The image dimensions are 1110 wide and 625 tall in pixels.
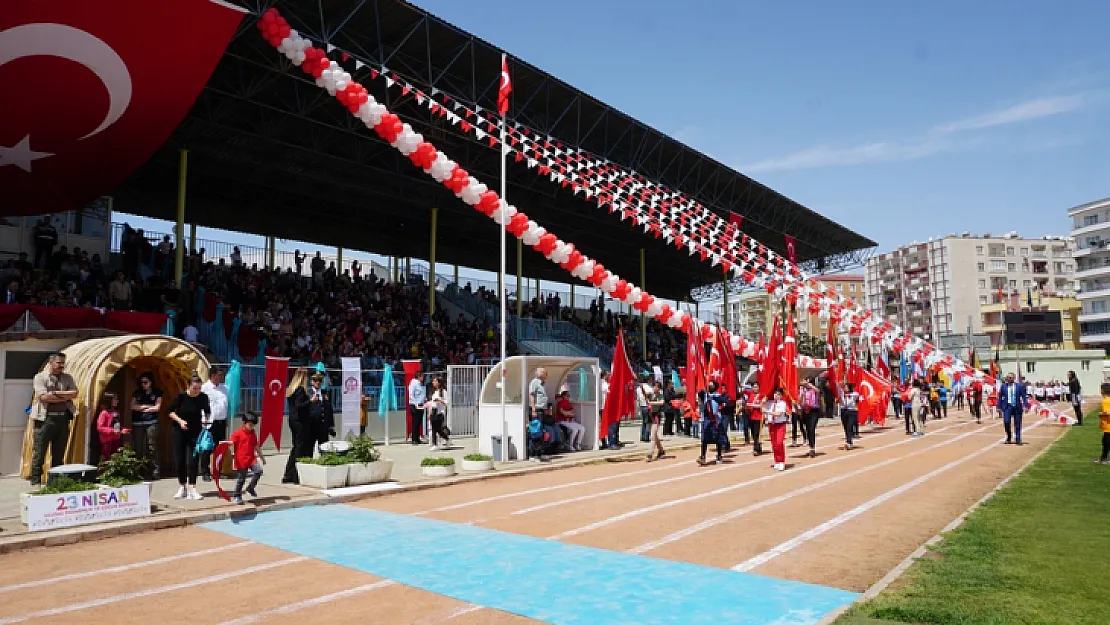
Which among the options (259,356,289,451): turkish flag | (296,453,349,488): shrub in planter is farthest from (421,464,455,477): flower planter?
(259,356,289,451): turkish flag

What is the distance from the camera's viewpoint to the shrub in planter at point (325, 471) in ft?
43.6

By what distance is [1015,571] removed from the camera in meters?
7.29

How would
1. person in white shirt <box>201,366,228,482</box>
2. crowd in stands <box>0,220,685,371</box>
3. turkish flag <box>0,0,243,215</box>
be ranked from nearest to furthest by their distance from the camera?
person in white shirt <box>201,366,228,482</box> < turkish flag <box>0,0,243,215</box> < crowd in stands <box>0,220,685,371</box>

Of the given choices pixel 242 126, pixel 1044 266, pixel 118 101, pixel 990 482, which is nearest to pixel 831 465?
pixel 990 482

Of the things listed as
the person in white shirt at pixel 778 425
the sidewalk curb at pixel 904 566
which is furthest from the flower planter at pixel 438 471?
the sidewalk curb at pixel 904 566

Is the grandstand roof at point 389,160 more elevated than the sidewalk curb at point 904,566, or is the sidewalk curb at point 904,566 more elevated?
the grandstand roof at point 389,160

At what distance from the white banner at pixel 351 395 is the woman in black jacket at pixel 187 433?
7.78 metres

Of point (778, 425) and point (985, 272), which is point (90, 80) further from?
point (985, 272)

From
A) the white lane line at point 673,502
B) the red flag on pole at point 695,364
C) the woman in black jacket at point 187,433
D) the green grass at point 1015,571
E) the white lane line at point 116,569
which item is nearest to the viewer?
the green grass at point 1015,571

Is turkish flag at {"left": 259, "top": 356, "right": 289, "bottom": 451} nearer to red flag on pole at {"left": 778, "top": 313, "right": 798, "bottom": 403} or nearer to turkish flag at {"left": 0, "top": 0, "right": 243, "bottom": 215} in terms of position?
turkish flag at {"left": 0, "top": 0, "right": 243, "bottom": 215}

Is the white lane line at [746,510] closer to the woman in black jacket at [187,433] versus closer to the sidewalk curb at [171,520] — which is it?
the sidewalk curb at [171,520]

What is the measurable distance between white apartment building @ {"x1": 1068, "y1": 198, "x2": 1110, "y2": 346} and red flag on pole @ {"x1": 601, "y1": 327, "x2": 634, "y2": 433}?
286 ft

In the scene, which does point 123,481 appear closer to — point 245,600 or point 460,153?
point 245,600

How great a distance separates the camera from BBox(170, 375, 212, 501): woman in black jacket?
11.7m
